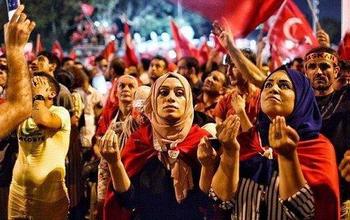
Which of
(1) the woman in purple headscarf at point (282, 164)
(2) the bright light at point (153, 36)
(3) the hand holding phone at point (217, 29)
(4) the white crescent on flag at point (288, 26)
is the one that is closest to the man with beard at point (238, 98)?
(3) the hand holding phone at point (217, 29)

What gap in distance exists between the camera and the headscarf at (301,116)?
5301mm

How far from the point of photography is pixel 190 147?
628cm

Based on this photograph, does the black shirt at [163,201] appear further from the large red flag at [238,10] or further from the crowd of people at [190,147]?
the large red flag at [238,10]

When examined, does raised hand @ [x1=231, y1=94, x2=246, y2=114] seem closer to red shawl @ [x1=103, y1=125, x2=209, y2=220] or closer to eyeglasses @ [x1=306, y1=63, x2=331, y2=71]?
eyeglasses @ [x1=306, y1=63, x2=331, y2=71]

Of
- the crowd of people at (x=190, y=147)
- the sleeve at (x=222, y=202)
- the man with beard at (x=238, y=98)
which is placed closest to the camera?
the crowd of people at (x=190, y=147)

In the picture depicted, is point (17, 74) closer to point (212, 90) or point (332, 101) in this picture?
point (332, 101)

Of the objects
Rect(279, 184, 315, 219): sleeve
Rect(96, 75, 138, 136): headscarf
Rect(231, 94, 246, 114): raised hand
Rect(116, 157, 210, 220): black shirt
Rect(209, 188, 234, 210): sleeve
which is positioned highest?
Rect(96, 75, 138, 136): headscarf

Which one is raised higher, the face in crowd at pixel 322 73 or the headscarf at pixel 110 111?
the headscarf at pixel 110 111

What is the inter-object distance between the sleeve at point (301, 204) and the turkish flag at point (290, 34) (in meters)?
7.88

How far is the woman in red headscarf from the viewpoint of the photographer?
242 inches

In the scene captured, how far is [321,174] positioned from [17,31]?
1.81 metres

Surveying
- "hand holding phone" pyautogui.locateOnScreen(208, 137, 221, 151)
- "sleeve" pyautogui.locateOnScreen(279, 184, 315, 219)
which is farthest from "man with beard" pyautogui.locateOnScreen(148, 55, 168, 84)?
"sleeve" pyautogui.locateOnScreen(279, 184, 315, 219)

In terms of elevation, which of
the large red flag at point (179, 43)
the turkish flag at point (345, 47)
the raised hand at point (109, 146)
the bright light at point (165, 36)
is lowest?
the raised hand at point (109, 146)

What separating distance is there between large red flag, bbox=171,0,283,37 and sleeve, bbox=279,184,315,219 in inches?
147
